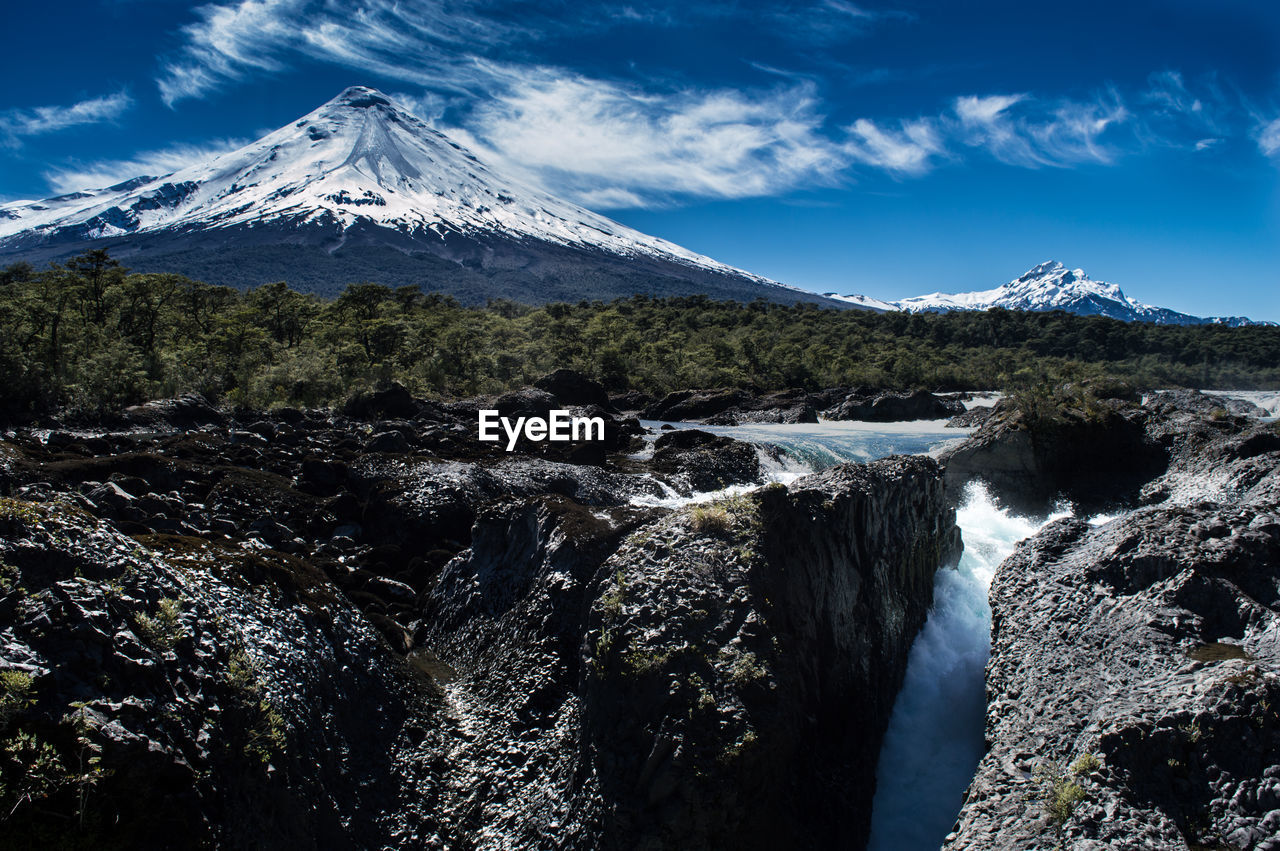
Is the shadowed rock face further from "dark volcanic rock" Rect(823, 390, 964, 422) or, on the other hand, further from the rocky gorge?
"dark volcanic rock" Rect(823, 390, 964, 422)

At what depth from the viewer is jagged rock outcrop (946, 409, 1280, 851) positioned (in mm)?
4027

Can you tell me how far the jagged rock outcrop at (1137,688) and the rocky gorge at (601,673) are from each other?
0.02 meters

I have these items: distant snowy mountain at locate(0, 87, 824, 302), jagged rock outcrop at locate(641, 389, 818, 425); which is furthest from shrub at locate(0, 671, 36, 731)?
distant snowy mountain at locate(0, 87, 824, 302)

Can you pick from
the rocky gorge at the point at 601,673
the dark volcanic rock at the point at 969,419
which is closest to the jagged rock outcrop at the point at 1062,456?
the rocky gorge at the point at 601,673

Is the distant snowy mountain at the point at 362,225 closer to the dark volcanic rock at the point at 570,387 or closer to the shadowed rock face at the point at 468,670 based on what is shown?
the dark volcanic rock at the point at 570,387

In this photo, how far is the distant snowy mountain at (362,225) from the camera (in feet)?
415

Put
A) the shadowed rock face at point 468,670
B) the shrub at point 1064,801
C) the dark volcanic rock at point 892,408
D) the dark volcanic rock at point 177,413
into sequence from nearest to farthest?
the shadowed rock face at point 468,670 < the shrub at point 1064,801 < the dark volcanic rock at point 177,413 < the dark volcanic rock at point 892,408

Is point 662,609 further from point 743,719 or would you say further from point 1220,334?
point 1220,334

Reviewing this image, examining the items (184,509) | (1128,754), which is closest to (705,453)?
(184,509)

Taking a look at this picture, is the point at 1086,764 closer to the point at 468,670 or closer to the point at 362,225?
the point at 468,670

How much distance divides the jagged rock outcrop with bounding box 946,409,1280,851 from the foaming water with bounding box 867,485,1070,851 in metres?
0.89

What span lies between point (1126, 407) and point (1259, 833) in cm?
1741

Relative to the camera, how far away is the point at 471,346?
37938mm

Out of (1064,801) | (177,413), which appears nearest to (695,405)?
(177,413)
